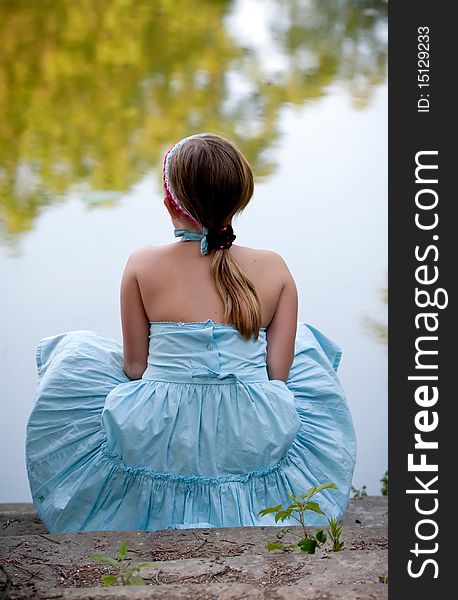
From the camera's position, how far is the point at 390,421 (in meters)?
1.27

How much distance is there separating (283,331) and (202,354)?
0.20 metres

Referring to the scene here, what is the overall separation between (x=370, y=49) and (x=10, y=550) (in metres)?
4.23

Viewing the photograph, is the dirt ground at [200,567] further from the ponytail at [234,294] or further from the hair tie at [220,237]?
the hair tie at [220,237]

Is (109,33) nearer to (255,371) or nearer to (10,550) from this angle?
(255,371)

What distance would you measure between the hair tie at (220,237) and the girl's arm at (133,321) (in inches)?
6.8

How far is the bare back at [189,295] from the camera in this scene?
6.61 feet

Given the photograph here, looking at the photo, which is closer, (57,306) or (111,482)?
(111,482)

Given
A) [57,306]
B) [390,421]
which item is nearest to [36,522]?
[390,421]

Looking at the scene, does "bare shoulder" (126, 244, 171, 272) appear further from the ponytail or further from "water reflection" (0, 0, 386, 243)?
"water reflection" (0, 0, 386, 243)

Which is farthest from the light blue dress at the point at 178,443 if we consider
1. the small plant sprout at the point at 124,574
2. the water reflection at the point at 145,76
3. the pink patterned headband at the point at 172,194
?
the water reflection at the point at 145,76

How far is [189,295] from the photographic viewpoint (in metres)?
2.02

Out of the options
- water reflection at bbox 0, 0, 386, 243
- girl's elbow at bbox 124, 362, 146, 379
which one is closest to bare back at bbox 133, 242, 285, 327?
girl's elbow at bbox 124, 362, 146, 379

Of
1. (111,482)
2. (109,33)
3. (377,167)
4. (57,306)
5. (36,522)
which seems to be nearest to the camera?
(111,482)

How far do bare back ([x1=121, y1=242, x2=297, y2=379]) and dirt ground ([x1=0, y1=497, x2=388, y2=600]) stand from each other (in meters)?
0.49
